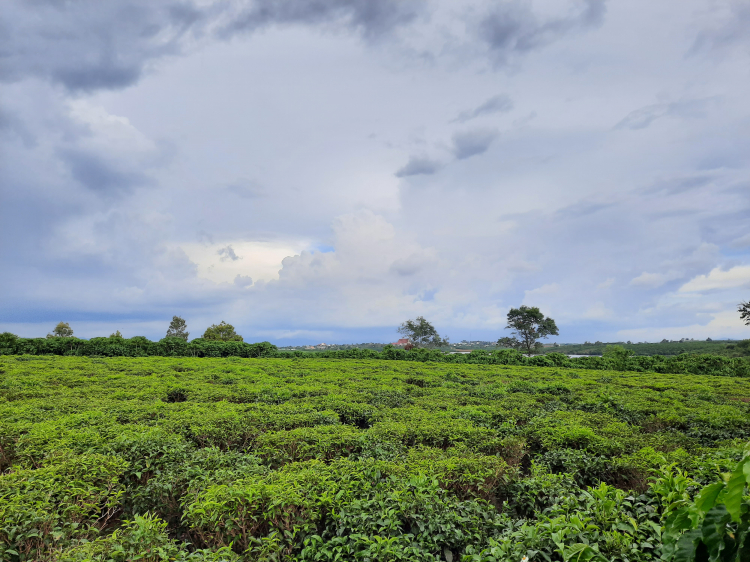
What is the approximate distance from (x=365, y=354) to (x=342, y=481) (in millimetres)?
33348

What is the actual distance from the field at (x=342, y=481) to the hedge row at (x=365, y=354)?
24245mm

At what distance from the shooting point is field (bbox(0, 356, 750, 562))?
3.49 m

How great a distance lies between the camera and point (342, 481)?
4.58m

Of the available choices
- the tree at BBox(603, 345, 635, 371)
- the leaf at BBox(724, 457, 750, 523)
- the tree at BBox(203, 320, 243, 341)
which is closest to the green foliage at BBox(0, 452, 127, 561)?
the leaf at BBox(724, 457, 750, 523)

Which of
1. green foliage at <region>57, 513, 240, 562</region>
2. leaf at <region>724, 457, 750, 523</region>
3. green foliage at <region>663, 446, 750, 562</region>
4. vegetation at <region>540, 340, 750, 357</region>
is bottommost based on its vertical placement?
vegetation at <region>540, 340, 750, 357</region>

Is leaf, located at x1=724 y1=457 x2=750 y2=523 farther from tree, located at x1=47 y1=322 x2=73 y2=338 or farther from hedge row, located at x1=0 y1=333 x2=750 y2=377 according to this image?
tree, located at x1=47 y1=322 x2=73 y2=338

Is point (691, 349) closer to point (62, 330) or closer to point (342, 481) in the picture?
point (342, 481)

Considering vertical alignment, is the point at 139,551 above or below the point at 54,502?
below

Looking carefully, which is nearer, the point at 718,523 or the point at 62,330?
the point at 718,523

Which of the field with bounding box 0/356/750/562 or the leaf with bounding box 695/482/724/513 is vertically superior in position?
the leaf with bounding box 695/482/724/513

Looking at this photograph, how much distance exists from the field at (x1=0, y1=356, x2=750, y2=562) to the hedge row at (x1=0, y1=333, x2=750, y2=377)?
24245 mm

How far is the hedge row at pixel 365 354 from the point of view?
93.0 ft

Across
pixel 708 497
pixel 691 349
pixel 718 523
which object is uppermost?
pixel 708 497

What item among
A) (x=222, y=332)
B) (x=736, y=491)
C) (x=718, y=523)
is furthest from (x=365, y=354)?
(x=736, y=491)
